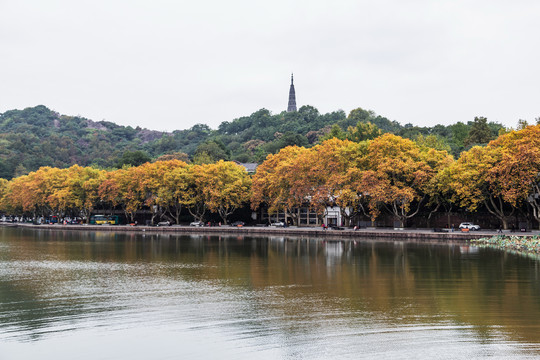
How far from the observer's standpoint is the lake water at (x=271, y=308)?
53.8 ft

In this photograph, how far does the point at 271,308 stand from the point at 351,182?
4604 centimetres

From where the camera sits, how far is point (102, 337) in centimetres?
1772

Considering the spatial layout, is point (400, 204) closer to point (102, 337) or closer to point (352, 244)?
point (352, 244)

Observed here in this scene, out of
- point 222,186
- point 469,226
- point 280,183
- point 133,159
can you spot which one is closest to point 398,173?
point 469,226

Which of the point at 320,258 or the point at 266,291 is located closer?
the point at 266,291

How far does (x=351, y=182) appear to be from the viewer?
66.6 meters

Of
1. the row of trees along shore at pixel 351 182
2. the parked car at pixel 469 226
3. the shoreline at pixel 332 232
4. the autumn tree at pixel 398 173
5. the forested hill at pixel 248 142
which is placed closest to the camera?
the row of trees along shore at pixel 351 182

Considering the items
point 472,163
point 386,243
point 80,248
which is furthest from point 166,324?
point 472,163

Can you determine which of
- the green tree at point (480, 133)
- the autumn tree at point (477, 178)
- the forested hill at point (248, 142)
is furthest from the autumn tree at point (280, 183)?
the green tree at point (480, 133)

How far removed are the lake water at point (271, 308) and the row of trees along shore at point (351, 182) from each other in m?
Result: 19.7

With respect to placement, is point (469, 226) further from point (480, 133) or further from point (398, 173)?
point (480, 133)

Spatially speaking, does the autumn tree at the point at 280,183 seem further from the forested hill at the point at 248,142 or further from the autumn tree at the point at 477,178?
the forested hill at the point at 248,142

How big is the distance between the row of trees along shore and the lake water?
19.7m

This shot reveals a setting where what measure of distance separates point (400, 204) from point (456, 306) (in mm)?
47239
